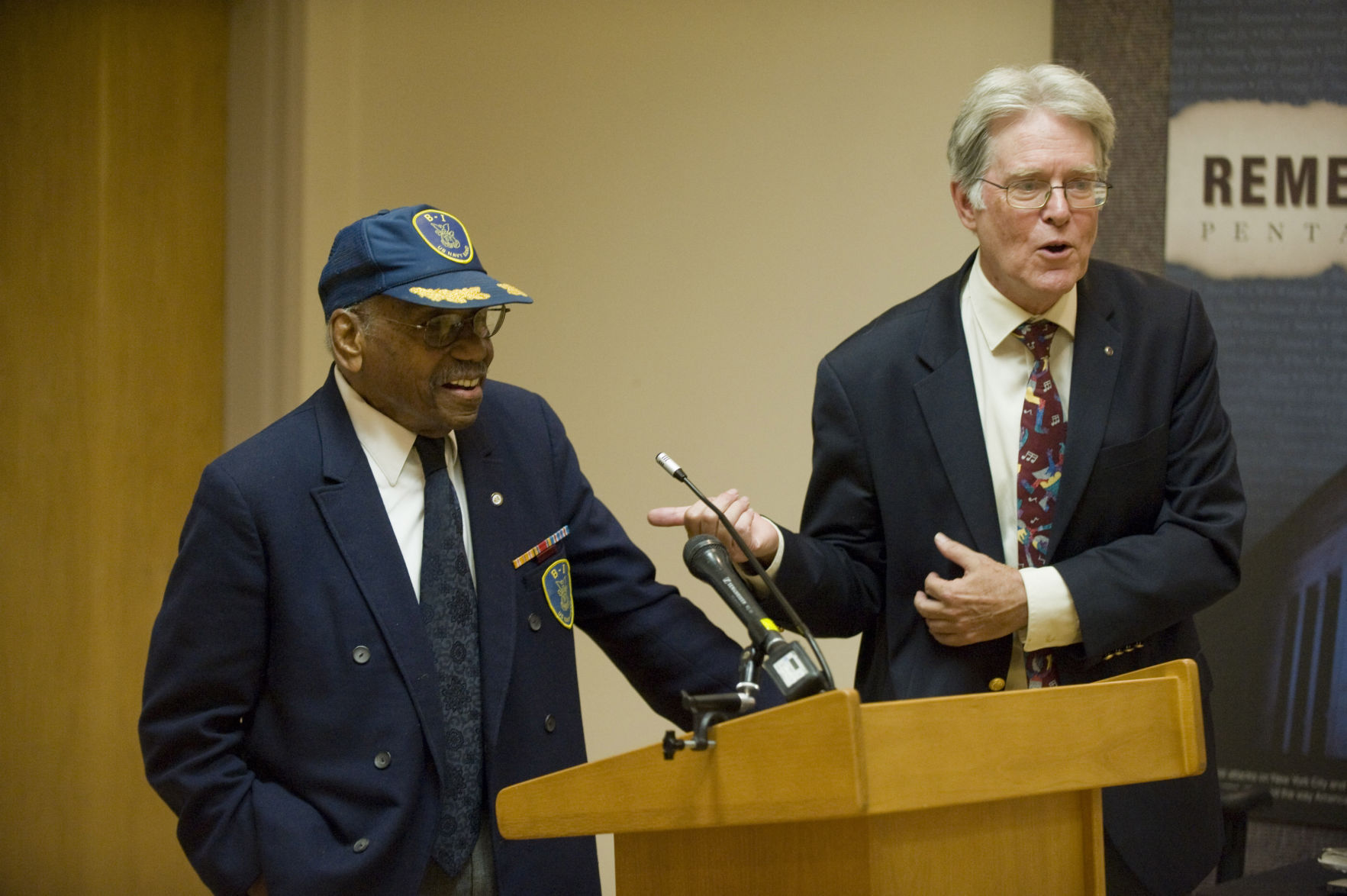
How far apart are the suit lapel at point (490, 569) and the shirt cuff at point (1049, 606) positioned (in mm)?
691

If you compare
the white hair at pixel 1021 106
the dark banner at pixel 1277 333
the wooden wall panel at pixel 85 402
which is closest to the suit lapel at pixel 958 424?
the white hair at pixel 1021 106

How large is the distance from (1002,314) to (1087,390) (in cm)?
16

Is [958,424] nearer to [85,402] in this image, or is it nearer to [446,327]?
[446,327]

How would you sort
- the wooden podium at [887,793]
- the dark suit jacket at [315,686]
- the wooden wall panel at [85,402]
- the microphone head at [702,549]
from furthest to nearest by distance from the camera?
1. the wooden wall panel at [85,402]
2. the dark suit jacket at [315,686]
3. the microphone head at [702,549]
4. the wooden podium at [887,793]

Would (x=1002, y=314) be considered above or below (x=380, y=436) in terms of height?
above

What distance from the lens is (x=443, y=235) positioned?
5.84 feet

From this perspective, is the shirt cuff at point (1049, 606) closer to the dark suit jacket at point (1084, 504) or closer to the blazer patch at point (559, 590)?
the dark suit jacket at point (1084, 504)

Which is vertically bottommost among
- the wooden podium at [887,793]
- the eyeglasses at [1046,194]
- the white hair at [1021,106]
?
the wooden podium at [887,793]

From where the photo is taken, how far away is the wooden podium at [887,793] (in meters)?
1.15

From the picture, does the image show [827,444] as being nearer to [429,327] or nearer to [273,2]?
[429,327]

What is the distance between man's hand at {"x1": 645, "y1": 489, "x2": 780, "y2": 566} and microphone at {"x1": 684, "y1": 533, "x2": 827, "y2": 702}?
21 centimetres

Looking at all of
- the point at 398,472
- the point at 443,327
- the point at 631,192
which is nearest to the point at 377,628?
the point at 398,472

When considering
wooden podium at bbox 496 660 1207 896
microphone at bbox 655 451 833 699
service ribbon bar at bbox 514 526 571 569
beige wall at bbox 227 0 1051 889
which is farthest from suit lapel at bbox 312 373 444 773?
beige wall at bbox 227 0 1051 889

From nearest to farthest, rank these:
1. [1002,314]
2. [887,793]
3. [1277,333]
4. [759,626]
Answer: [887,793]
[759,626]
[1002,314]
[1277,333]
